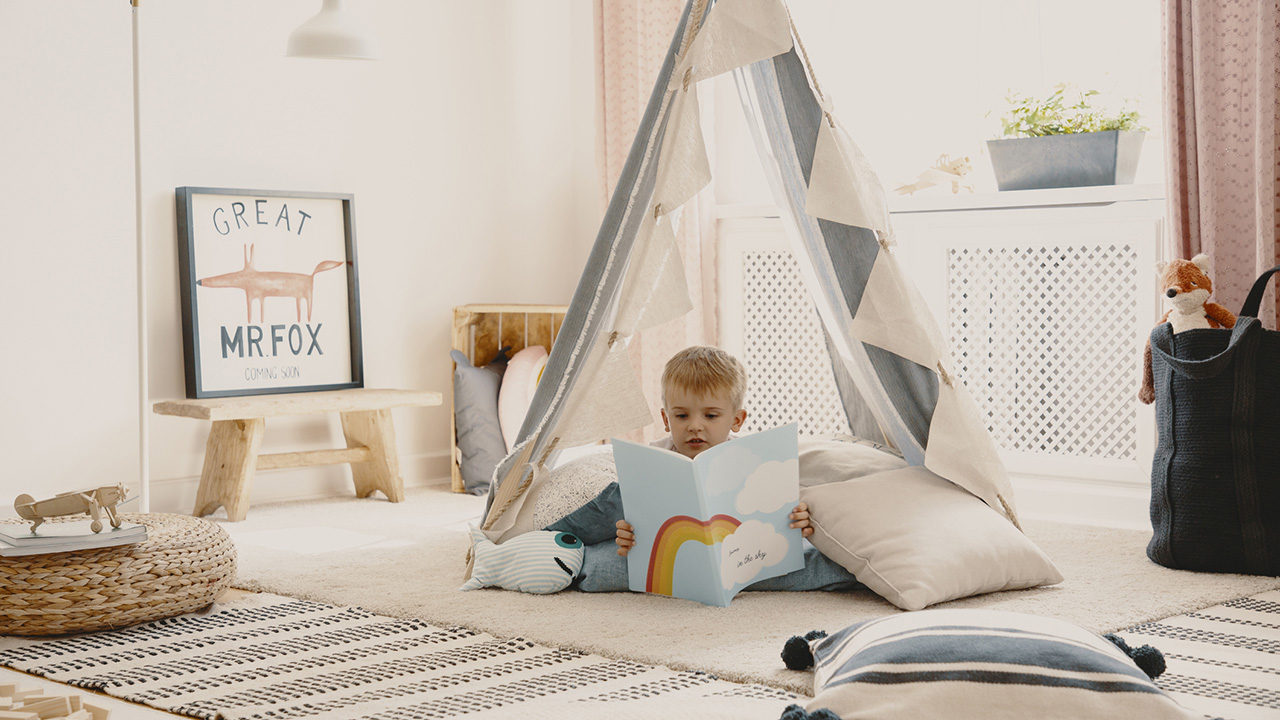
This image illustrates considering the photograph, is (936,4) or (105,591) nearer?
(105,591)

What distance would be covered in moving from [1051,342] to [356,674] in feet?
7.55

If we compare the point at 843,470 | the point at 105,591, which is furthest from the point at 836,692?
the point at 105,591

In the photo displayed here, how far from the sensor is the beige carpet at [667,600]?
202 cm

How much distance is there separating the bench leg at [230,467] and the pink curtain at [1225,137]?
2534mm

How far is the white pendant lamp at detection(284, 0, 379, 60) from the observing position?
335 cm

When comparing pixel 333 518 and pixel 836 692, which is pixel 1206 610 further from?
pixel 333 518

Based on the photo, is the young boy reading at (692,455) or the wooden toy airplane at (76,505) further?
the young boy reading at (692,455)

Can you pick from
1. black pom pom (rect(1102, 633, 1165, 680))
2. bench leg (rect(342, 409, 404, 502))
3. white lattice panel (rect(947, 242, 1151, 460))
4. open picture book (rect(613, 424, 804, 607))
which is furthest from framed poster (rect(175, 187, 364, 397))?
black pom pom (rect(1102, 633, 1165, 680))

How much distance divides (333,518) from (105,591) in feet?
4.46

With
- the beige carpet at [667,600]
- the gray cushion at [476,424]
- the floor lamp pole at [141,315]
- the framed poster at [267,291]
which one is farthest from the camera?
the gray cushion at [476,424]

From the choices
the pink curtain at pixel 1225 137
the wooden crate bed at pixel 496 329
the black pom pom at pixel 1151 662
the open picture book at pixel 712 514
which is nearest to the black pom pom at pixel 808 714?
the black pom pom at pixel 1151 662

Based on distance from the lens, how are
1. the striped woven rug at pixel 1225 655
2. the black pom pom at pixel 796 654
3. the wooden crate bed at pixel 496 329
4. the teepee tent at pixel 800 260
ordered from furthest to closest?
the wooden crate bed at pixel 496 329, the teepee tent at pixel 800 260, the black pom pom at pixel 796 654, the striped woven rug at pixel 1225 655

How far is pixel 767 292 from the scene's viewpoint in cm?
416

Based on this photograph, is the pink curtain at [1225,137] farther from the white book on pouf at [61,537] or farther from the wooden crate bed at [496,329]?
the white book on pouf at [61,537]
